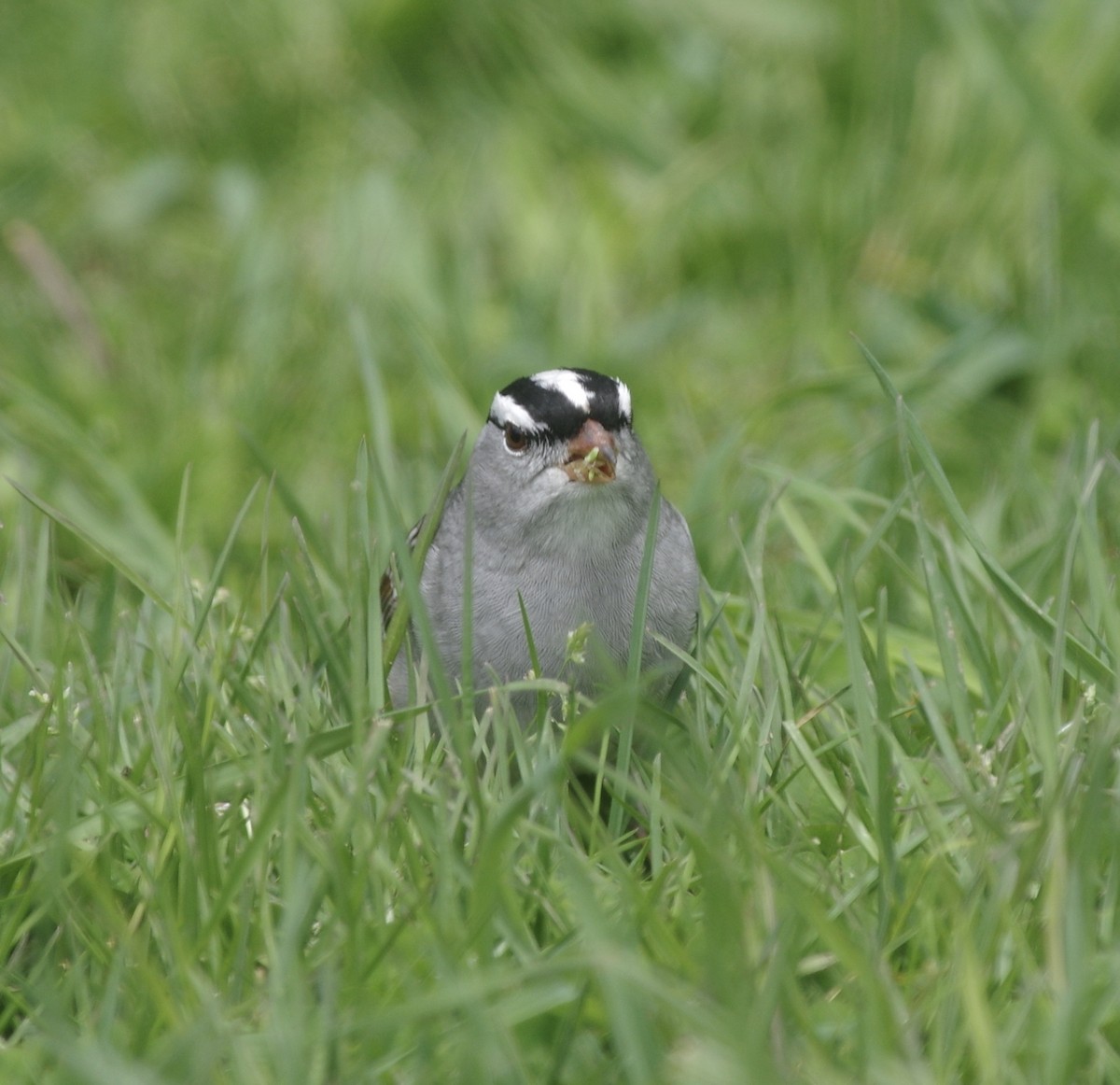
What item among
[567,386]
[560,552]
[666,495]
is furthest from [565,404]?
[666,495]

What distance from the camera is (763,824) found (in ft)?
7.89

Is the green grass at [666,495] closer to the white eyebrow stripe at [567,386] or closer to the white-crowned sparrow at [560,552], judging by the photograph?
the white-crowned sparrow at [560,552]

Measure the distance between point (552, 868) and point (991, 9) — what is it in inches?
139

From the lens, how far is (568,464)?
300 centimetres

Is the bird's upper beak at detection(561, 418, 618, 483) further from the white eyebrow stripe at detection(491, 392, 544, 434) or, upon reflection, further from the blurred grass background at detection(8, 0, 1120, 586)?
the blurred grass background at detection(8, 0, 1120, 586)

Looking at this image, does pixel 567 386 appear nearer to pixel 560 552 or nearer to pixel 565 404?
pixel 565 404

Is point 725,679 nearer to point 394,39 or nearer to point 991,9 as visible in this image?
point 991,9

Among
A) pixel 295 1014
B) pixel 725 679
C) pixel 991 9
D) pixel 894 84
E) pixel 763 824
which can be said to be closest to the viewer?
pixel 295 1014

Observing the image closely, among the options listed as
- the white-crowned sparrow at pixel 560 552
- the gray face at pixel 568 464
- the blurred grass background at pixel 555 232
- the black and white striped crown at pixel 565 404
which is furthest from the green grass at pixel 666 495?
the black and white striped crown at pixel 565 404

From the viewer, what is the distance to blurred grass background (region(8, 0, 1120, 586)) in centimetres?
429

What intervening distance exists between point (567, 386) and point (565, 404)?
5 centimetres

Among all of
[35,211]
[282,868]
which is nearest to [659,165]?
[35,211]

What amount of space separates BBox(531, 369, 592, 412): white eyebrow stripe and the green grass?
0.41 m

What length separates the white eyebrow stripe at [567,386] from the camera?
301 cm
